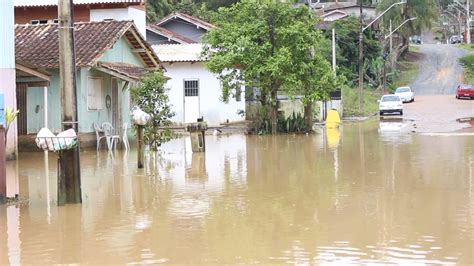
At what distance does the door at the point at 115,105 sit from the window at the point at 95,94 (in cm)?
72

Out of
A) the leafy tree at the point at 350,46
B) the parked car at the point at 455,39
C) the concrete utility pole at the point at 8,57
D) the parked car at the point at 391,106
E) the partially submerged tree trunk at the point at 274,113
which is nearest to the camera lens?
the concrete utility pole at the point at 8,57

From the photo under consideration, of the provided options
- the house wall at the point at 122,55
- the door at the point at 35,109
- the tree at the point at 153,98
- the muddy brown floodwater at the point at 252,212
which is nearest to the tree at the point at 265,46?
the house wall at the point at 122,55

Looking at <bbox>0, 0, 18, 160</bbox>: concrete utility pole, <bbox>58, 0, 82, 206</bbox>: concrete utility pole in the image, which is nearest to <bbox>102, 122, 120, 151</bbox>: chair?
<bbox>0, 0, 18, 160</bbox>: concrete utility pole


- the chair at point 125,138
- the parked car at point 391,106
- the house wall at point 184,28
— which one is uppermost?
the house wall at point 184,28

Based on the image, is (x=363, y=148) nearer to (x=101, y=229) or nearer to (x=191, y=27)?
(x=101, y=229)

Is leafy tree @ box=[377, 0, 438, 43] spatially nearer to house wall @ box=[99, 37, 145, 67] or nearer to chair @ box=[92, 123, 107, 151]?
house wall @ box=[99, 37, 145, 67]

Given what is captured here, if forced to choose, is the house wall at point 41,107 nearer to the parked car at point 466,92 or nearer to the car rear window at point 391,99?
the car rear window at point 391,99

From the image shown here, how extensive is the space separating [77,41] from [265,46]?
8.66 metres

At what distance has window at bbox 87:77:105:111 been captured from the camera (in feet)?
85.7

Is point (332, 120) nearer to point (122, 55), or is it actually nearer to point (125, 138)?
point (122, 55)

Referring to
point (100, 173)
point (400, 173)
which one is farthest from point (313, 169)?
point (100, 173)

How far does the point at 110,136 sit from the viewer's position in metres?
25.2

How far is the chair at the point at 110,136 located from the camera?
25.2 meters

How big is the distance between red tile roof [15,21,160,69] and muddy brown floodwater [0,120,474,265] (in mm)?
4769
